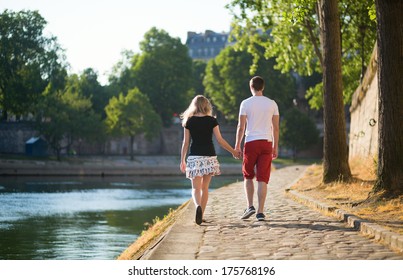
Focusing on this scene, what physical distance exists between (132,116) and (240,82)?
435 inches

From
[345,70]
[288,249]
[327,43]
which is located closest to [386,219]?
[288,249]

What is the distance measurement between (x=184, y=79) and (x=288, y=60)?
47.6 metres

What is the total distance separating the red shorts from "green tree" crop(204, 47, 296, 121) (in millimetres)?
60591

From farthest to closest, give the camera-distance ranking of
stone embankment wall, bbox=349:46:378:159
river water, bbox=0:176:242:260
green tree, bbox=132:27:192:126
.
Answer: green tree, bbox=132:27:192:126
stone embankment wall, bbox=349:46:378:159
river water, bbox=0:176:242:260

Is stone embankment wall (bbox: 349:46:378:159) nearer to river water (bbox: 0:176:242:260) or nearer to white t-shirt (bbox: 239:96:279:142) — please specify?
river water (bbox: 0:176:242:260)

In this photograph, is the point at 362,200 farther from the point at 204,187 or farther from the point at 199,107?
the point at 199,107

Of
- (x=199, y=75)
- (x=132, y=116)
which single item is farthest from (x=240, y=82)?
(x=199, y=75)

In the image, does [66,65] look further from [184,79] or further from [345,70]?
[345,70]

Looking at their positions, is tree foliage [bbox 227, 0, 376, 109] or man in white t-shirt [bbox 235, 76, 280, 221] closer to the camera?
man in white t-shirt [bbox 235, 76, 280, 221]

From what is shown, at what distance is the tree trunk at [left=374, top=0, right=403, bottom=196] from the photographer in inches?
408

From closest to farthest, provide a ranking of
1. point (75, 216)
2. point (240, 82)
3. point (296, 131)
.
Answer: point (75, 216), point (296, 131), point (240, 82)

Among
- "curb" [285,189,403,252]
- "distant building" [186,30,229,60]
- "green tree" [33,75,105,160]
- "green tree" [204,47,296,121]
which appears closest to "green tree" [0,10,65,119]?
"green tree" [33,75,105,160]

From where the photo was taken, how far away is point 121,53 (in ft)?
254

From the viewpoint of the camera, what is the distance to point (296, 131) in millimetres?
66875
